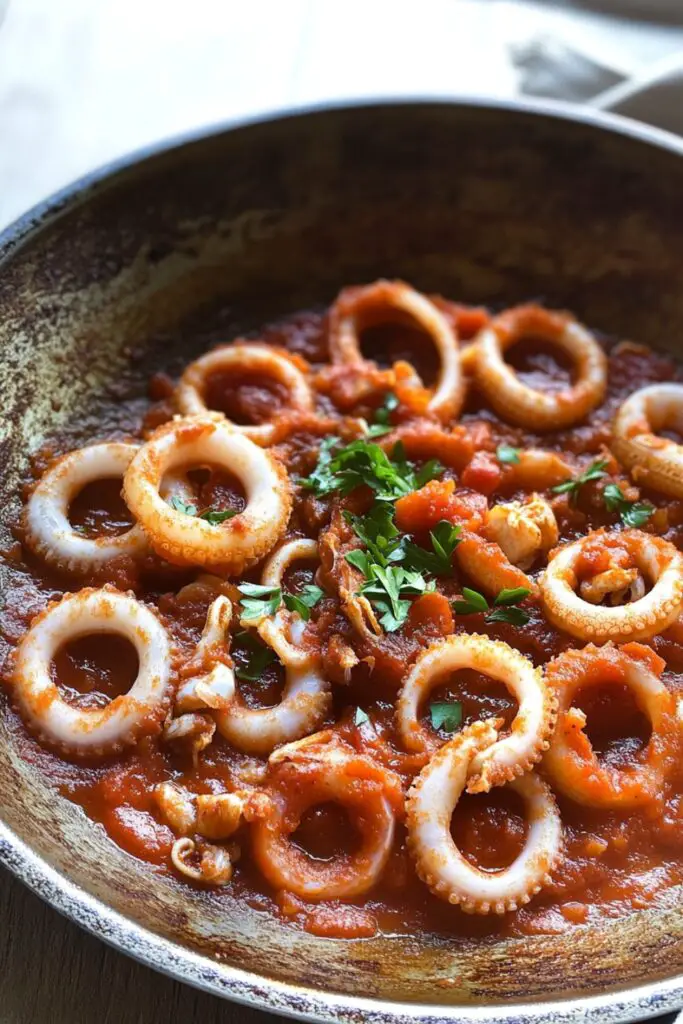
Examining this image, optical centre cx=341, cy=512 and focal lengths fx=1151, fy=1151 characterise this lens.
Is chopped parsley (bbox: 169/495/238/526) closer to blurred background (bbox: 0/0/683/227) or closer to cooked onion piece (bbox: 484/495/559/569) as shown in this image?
cooked onion piece (bbox: 484/495/559/569)

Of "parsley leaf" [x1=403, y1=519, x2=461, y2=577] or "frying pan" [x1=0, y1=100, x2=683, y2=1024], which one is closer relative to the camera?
"parsley leaf" [x1=403, y1=519, x2=461, y2=577]

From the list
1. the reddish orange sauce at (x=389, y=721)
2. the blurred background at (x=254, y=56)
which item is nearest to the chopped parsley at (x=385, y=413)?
the reddish orange sauce at (x=389, y=721)

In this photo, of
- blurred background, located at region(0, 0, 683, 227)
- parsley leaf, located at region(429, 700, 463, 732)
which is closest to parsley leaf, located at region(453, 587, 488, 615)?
parsley leaf, located at region(429, 700, 463, 732)

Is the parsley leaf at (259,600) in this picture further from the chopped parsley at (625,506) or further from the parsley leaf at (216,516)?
the chopped parsley at (625,506)

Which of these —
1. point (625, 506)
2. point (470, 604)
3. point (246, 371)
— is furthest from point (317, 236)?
point (470, 604)

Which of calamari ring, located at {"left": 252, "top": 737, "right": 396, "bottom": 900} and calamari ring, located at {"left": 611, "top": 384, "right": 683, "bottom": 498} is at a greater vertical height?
calamari ring, located at {"left": 611, "top": 384, "right": 683, "bottom": 498}

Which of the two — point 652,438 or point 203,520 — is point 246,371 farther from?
point 652,438
